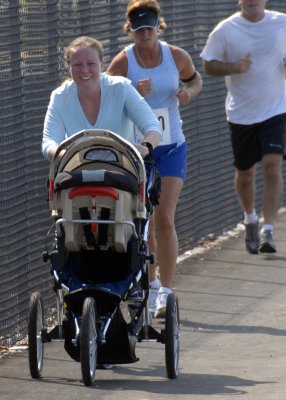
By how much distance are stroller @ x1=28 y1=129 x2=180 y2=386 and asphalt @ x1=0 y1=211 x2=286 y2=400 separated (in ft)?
0.52

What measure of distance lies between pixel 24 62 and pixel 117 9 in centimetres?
199

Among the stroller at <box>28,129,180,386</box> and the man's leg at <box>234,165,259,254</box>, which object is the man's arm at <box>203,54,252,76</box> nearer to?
the man's leg at <box>234,165,259,254</box>

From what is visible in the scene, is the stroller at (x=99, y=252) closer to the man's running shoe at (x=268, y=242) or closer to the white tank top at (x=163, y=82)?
the white tank top at (x=163, y=82)

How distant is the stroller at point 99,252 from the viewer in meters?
7.48

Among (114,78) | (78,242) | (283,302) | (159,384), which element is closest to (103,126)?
(114,78)

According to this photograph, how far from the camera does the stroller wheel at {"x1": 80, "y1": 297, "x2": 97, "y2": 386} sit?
7285 millimetres

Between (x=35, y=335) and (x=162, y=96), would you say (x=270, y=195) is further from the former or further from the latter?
(x=35, y=335)

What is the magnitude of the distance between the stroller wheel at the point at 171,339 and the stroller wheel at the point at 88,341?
44 centimetres

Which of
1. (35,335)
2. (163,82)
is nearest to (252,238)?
(163,82)

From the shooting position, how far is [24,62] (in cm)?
927

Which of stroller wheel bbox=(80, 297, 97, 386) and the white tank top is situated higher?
the white tank top

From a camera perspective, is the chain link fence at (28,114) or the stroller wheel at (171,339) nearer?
the stroller wheel at (171,339)

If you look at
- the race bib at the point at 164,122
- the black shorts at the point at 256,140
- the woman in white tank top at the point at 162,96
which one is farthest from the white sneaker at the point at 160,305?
the black shorts at the point at 256,140

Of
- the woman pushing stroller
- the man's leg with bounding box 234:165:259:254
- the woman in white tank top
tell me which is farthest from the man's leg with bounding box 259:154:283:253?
the woman pushing stroller
